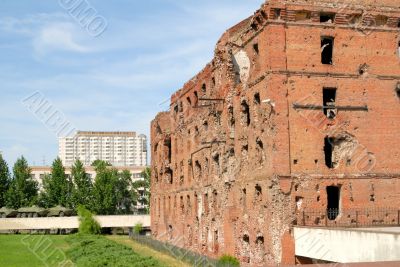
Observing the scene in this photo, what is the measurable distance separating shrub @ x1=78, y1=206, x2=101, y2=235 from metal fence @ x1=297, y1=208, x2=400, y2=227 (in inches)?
1310

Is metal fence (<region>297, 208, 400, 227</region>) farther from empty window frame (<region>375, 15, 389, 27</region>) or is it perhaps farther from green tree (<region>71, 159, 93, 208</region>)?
green tree (<region>71, 159, 93, 208</region>)

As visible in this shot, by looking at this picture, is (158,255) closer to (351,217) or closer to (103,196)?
(351,217)

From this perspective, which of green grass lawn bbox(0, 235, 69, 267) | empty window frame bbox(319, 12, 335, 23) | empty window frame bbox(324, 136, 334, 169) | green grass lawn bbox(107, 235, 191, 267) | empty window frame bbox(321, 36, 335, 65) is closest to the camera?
empty window frame bbox(324, 136, 334, 169)

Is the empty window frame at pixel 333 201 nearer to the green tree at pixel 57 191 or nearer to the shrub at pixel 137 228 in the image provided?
the shrub at pixel 137 228

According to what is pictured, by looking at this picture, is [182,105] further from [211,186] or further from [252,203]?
[252,203]

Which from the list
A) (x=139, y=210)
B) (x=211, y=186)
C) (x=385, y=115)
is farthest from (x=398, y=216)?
(x=139, y=210)

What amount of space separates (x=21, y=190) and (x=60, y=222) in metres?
10.3

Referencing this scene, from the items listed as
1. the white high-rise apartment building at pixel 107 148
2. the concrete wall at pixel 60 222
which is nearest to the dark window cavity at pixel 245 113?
the concrete wall at pixel 60 222

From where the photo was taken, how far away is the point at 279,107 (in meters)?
24.0

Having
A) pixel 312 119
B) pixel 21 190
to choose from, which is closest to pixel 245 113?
pixel 312 119

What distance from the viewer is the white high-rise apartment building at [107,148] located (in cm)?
15812

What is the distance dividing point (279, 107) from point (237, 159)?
17.7 feet

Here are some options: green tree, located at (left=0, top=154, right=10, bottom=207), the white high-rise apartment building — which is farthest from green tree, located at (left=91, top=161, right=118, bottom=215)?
the white high-rise apartment building

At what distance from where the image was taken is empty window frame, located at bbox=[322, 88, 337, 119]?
81.0 ft
